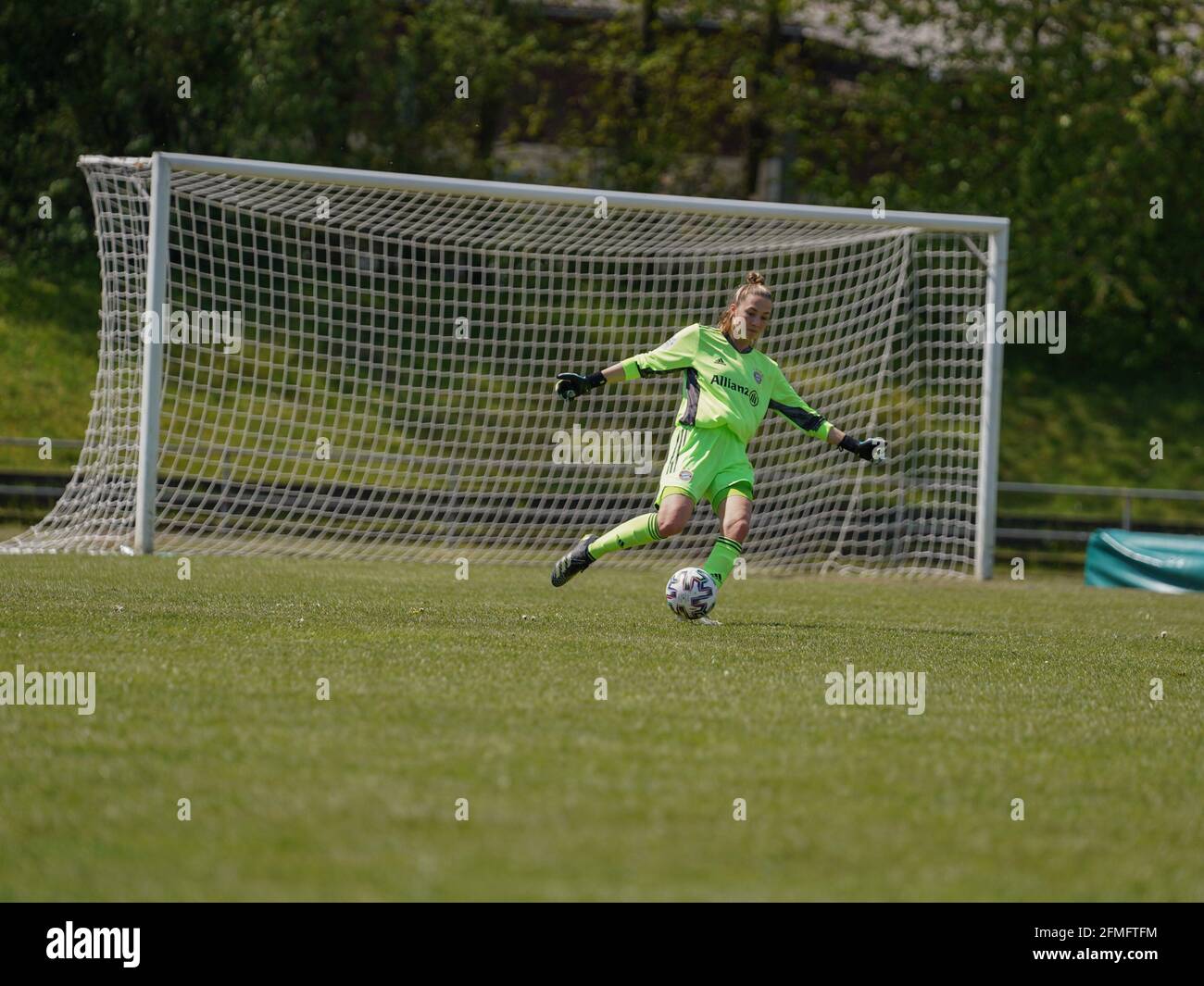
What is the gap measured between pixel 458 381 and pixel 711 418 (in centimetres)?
1137

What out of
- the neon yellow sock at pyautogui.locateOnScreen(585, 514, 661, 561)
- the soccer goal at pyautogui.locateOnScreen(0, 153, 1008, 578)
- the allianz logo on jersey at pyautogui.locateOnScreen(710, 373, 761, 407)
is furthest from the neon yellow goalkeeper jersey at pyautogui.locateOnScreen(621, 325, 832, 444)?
the soccer goal at pyautogui.locateOnScreen(0, 153, 1008, 578)

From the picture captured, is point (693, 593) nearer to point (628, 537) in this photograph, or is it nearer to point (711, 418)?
point (628, 537)

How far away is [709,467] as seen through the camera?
8.17 metres

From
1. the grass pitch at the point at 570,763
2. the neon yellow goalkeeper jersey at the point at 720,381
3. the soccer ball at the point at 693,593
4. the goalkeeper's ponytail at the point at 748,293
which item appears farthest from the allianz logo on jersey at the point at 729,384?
the grass pitch at the point at 570,763

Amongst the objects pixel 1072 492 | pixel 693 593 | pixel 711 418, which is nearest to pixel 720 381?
pixel 711 418

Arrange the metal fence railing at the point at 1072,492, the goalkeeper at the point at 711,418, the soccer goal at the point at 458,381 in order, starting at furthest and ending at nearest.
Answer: the metal fence railing at the point at 1072,492, the soccer goal at the point at 458,381, the goalkeeper at the point at 711,418

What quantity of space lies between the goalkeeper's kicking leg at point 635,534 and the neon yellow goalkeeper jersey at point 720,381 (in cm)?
51

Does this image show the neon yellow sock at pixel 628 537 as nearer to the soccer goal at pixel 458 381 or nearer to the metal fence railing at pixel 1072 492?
the soccer goal at pixel 458 381

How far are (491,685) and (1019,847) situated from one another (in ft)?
7.98

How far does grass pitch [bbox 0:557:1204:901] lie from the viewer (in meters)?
3.16

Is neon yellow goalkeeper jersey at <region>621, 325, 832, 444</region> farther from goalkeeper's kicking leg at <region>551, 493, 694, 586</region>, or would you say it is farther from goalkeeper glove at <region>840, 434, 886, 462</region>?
goalkeeper's kicking leg at <region>551, 493, 694, 586</region>

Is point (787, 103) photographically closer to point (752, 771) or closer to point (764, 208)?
point (764, 208)

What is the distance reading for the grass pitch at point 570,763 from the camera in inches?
A: 125
